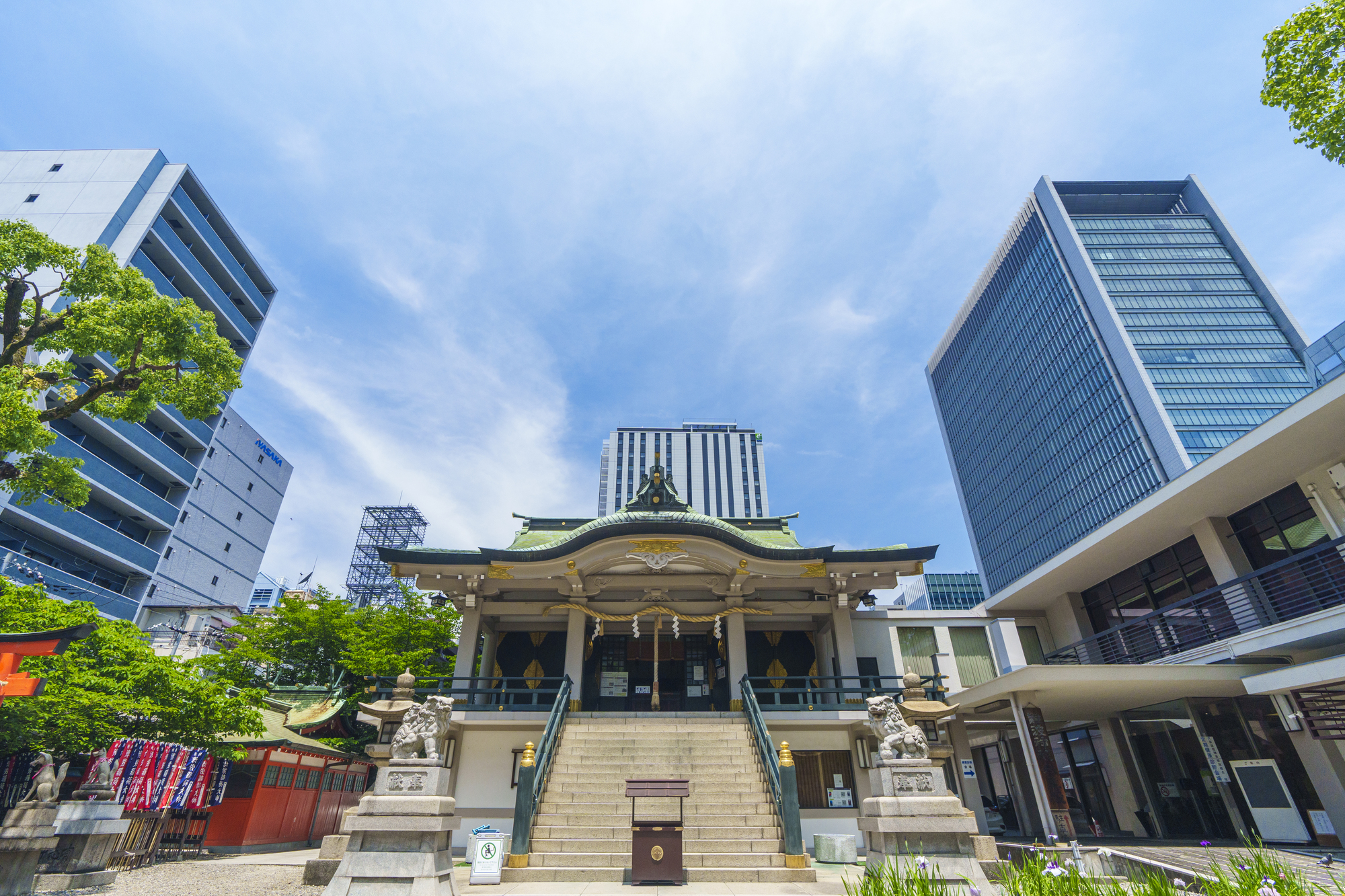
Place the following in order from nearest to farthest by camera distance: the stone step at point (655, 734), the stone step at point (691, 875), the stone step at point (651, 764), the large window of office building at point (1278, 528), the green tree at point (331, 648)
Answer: the stone step at point (691, 875)
the large window of office building at point (1278, 528)
the stone step at point (651, 764)
the stone step at point (655, 734)
the green tree at point (331, 648)

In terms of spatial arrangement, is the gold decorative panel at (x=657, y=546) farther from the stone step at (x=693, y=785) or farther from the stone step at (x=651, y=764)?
the stone step at (x=693, y=785)

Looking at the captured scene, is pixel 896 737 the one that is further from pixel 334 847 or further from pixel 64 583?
pixel 64 583

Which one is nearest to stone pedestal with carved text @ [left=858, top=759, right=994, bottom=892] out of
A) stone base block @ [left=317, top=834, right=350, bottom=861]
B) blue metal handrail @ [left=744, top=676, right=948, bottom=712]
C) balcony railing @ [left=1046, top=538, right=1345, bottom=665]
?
blue metal handrail @ [left=744, top=676, right=948, bottom=712]

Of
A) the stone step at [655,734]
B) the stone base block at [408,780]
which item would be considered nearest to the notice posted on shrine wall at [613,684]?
the stone step at [655,734]

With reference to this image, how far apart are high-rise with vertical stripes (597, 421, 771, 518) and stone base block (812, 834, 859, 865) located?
83.1m

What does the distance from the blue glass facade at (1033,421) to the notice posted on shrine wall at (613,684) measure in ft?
190

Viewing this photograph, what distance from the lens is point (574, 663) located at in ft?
55.2

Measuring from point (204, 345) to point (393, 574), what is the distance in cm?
859

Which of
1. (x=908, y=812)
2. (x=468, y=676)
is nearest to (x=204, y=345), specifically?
(x=468, y=676)

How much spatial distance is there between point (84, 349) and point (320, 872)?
1007cm

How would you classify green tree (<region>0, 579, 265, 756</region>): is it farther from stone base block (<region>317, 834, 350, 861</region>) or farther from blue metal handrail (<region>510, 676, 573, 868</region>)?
blue metal handrail (<region>510, 676, 573, 868</region>)

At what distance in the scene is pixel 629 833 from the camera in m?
10.5

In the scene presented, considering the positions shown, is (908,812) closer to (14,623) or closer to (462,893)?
(462,893)

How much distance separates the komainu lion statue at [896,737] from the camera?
854 centimetres
